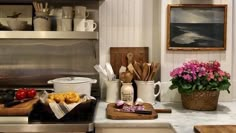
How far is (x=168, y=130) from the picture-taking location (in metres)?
1.64

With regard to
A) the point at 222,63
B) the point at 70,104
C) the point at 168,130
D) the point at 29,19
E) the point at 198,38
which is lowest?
the point at 168,130

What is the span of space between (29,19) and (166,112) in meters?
1.09

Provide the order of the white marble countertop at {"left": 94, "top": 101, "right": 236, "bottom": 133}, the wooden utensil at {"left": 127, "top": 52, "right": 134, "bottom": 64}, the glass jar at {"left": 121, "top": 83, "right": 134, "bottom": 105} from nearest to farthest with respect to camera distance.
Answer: the white marble countertop at {"left": 94, "top": 101, "right": 236, "bottom": 133}
the glass jar at {"left": 121, "top": 83, "right": 134, "bottom": 105}
the wooden utensil at {"left": 127, "top": 52, "right": 134, "bottom": 64}

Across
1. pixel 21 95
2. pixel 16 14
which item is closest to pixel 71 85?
pixel 21 95

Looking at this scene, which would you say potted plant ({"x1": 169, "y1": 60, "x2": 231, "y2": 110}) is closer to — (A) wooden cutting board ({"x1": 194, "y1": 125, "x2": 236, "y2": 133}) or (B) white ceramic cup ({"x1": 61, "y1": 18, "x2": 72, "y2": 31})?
(A) wooden cutting board ({"x1": 194, "y1": 125, "x2": 236, "y2": 133})

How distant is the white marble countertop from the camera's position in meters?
1.59

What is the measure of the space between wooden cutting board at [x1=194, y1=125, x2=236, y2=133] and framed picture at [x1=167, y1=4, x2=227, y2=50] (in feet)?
2.35

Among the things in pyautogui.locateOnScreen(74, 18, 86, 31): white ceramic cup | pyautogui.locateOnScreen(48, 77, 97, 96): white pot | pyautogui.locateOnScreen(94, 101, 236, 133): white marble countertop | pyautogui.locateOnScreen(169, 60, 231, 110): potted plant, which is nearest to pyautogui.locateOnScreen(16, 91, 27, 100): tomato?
pyautogui.locateOnScreen(48, 77, 97, 96): white pot

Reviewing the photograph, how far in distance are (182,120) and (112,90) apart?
1.83ft

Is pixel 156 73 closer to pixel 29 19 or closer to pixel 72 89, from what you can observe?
pixel 72 89

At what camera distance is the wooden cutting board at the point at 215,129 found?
1396 millimetres

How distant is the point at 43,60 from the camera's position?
2.21 metres

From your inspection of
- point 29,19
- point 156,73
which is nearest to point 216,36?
point 156,73

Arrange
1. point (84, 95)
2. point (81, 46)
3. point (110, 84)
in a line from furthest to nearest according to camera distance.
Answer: point (81, 46) → point (110, 84) → point (84, 95)
